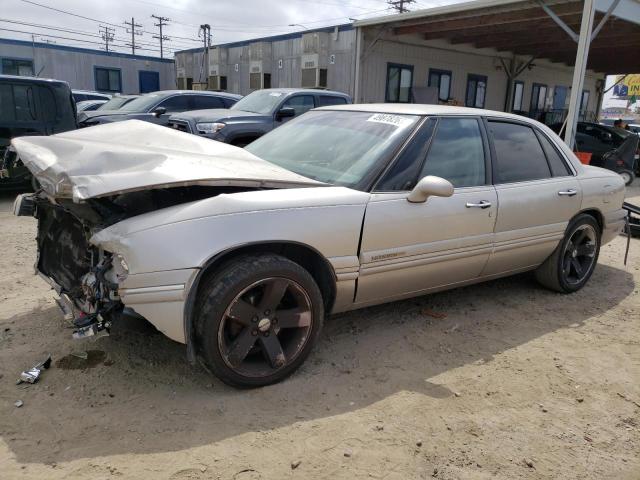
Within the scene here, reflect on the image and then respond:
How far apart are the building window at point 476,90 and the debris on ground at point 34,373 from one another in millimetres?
20982

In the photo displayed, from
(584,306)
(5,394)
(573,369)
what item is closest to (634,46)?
(584,306)

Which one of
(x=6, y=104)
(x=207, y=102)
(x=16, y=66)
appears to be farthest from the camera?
(x=16, y=66)

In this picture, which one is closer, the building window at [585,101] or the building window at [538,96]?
the building window at [538,96]

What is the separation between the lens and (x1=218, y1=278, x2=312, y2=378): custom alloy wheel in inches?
113

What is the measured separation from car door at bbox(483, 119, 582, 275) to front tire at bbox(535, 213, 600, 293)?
6.0 inches

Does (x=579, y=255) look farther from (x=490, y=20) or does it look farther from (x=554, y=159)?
(x=490, y=20)

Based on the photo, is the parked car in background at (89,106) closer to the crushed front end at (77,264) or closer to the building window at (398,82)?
the building window at (398,82)

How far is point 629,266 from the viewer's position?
6.03m

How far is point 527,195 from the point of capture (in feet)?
13.7

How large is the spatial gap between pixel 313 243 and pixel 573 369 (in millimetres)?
1978

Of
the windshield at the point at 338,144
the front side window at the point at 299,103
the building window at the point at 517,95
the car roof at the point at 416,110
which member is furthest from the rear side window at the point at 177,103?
the building window at the point at 517,95

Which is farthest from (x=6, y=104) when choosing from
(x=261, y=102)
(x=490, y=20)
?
(x=490, y=20)

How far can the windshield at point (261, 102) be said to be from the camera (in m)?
9.97

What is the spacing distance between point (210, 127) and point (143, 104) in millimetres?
3215
